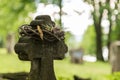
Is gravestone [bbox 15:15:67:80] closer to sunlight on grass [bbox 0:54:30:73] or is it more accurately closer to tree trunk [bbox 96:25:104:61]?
sunlight on grass [bbox 0:54:30:73]

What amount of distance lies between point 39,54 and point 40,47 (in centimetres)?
15

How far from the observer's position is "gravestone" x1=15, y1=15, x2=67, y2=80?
10234 millimetres

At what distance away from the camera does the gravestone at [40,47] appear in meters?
10.2

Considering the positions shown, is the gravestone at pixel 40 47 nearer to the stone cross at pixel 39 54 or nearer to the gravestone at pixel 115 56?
the stone cross at pixel 39 54

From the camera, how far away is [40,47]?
34.1 ft

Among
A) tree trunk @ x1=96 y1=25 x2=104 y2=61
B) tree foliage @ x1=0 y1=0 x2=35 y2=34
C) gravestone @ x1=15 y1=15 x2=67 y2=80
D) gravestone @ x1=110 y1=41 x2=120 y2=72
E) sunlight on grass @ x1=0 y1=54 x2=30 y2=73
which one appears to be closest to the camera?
gravestone @ x1=15 y1=15 x2=67 y2=80

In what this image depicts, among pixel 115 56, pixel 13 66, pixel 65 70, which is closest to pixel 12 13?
pixel 13 66

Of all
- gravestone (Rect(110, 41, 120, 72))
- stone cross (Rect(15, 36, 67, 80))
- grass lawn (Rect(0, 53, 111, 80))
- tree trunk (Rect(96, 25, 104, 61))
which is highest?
stone cross (Rect(15, 36, 67, 80))

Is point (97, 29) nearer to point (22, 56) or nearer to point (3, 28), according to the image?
point (3, 28)

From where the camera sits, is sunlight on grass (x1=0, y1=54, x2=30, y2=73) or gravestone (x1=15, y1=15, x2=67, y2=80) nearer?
gravestone (x1=15, y1=15, x2=67, y2=80)

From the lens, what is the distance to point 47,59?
34.7 ft

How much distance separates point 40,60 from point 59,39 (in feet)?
2.02

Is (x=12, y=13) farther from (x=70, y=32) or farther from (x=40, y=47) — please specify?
(x=40, y=47)

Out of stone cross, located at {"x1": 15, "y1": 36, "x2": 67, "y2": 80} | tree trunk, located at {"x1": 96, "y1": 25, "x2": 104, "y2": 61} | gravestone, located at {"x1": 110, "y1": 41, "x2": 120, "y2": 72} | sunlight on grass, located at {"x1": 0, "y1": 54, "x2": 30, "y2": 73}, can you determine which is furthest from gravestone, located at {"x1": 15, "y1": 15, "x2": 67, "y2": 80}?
tree trunk, located at {"x1": 96, "y1": 25, "x2": 104, "y2": 61}
